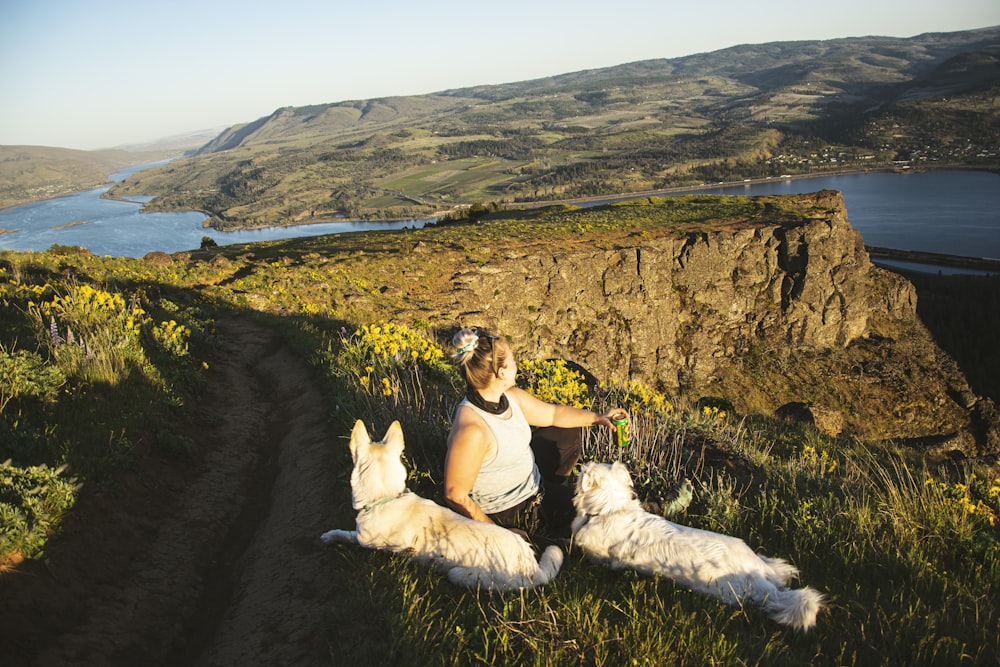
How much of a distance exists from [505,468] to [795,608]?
1692mm

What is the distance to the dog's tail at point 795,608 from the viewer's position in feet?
8.33

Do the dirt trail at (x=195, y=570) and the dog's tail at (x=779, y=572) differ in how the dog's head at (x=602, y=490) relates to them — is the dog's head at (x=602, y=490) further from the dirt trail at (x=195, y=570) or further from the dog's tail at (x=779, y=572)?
the dirt trail at (x=195, y=570)

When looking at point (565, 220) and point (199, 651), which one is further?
point (565, 220)

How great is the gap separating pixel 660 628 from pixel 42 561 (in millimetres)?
3363

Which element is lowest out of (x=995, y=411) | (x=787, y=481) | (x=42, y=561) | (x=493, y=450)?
(x=995, y=411)

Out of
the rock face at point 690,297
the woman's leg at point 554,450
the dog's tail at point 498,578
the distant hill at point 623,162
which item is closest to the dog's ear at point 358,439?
the dog's tail at point 498,578

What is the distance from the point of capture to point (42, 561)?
304 centimetres

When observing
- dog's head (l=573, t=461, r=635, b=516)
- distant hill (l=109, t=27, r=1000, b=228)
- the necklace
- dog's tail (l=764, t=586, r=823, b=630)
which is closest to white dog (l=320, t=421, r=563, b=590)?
dog's head (l=573, t=461, r=635, b=516)

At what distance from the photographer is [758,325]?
3334cm

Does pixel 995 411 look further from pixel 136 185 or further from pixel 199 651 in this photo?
pixel 136 185

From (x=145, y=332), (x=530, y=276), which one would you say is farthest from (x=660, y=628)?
(x=530, y=276)

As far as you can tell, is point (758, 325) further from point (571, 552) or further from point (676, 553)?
point (676, 553)

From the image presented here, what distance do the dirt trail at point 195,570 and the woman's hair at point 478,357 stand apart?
1.48 meters

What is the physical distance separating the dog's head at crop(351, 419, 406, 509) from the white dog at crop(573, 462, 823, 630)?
1.08 m
